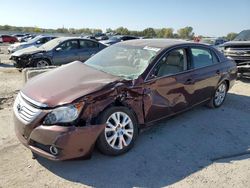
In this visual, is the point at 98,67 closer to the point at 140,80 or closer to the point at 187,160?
the point at 140,80

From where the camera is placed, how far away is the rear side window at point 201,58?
5.36 metres

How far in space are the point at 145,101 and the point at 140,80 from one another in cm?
33

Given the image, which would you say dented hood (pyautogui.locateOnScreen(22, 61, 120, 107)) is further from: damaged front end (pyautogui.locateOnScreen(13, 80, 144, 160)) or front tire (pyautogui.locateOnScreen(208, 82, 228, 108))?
front tire (pyautogui.locateOnScreen(208, 82, 228, 108))

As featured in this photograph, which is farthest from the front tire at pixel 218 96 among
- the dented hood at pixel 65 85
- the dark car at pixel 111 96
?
the dented hood at pixel 65 85

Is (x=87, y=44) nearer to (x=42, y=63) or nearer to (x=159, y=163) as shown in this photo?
(x=42, y=63)

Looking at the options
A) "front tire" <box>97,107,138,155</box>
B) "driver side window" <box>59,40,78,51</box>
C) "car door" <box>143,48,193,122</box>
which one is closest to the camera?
"front tire" <box>97,107,138,155</box>

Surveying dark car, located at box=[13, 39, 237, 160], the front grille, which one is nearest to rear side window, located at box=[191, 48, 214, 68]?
dark car, located at box=[13, 39, 237, 160]

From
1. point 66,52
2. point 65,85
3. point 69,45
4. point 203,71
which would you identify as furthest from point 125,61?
point 69,45

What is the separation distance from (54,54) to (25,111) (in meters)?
7.62

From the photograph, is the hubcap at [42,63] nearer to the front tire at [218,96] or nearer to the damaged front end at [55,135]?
the front tire at [218,96]

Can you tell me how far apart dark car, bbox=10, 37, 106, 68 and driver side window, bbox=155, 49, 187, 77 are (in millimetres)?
6924

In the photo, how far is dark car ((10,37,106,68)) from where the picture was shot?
10.9 m

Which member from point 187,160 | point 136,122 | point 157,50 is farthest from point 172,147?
point 157,50

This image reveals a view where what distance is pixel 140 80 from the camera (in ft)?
13.9
